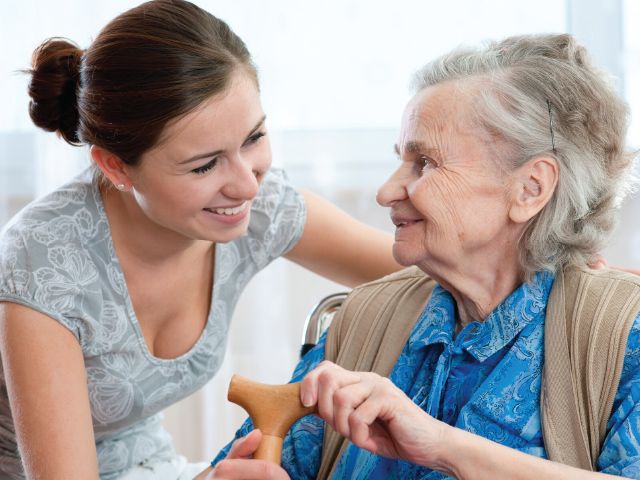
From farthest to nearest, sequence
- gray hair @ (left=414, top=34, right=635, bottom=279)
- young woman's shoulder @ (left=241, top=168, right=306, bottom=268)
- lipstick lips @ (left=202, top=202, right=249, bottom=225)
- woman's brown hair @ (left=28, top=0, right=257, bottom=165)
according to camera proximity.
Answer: young woman's shoulder @ (left=241, top=168, right=306, bottom=268) < lipstick lips @ (left=202, top=202, right=249, bottom=225) < woman's brown hair @ (left=28, top=0, right=257, bottom=165) < gray hair @ (left=414, top=34, right=635, bottom=279)

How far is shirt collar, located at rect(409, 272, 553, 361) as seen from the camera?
1.29 m

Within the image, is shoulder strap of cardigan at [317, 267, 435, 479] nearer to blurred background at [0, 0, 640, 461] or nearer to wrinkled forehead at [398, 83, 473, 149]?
wrinkled forehead at [398, 83, 473, 149]

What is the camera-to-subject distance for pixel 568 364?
1.21 meters

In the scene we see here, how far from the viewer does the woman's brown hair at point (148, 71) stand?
1.41m

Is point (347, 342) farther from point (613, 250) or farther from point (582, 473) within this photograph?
point (613, 250)

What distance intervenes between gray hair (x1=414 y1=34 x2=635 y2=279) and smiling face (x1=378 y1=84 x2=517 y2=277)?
0.03m

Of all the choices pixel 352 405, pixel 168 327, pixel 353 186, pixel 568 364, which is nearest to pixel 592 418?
pixel 568 364

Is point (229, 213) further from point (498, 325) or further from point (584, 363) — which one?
point (584, 363)

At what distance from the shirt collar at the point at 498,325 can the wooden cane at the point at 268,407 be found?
0.28 m

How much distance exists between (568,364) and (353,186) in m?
1.47

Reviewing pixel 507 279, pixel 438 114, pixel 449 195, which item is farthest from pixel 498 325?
pixel 438 114

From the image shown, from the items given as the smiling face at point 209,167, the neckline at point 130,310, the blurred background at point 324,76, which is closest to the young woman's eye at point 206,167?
the smiling face at point 209,167

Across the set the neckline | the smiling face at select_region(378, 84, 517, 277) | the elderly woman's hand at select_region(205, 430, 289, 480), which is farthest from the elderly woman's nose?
the neckline

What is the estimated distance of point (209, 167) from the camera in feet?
4.82
